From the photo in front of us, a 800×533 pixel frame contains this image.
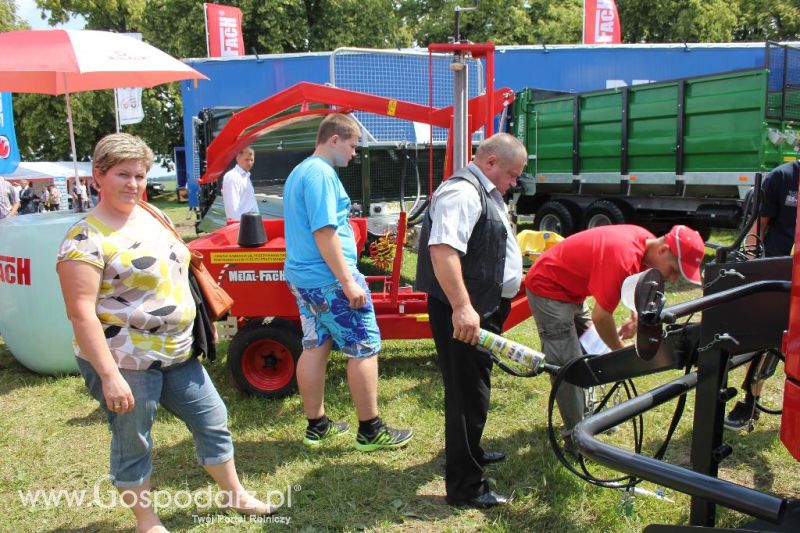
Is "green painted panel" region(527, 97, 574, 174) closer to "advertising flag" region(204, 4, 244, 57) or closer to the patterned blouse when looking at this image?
the patterned blouse

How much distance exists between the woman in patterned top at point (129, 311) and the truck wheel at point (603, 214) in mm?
8159

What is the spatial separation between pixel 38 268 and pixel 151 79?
6.52 feet

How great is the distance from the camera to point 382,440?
11.9 ft

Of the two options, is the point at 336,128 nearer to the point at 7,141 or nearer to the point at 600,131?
the point at 600,131

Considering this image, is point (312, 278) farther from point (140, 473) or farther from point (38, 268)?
point (38, 268)

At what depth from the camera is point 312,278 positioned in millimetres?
3381

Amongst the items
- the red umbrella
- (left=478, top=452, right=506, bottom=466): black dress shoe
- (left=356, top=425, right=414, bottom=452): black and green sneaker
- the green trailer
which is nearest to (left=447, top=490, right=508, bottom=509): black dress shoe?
(left=478, top=452, right=506, bottom=466): black dress shoe

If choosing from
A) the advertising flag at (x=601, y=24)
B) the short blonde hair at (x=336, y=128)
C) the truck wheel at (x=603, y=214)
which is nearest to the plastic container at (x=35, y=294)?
the short blonde hair at (x=336, y=128)

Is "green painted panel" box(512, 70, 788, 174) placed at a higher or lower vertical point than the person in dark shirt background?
higher

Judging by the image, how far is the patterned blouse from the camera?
2.33 meters

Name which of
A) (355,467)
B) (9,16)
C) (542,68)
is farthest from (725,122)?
(9,16)

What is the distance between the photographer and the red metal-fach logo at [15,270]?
16.2 feet

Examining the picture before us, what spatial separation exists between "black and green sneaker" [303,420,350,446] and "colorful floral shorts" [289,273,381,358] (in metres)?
0.60

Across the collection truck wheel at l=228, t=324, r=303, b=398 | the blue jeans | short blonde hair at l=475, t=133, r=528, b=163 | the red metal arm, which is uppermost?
the red metal arm
